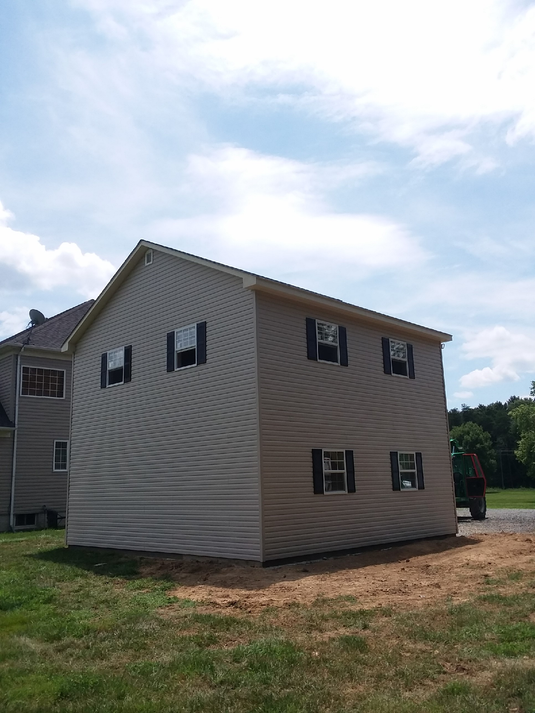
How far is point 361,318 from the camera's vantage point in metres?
15.9

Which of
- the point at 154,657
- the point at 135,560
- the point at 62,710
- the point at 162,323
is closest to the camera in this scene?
the point at 62,710

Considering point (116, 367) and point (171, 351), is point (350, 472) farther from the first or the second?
point (116, 367)

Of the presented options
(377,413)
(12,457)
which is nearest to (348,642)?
(377,413)

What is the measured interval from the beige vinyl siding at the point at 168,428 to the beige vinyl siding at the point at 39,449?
21.1 ft

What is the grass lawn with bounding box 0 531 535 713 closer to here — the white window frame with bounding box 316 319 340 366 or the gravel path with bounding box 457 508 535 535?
the white window frame with bounding box 316 319 340 366

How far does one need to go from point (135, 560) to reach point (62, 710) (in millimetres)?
9246

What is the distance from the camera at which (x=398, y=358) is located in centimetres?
1733

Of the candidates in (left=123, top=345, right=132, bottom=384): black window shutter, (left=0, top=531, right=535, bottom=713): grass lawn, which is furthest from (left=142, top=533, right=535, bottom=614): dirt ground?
(left=123, top=345, right=132, bottom=384): black window shutter

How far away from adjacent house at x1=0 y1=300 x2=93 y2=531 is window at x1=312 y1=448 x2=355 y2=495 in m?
12.5

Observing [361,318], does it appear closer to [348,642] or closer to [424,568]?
[424,568]

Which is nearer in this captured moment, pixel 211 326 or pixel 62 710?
pixel 62 710

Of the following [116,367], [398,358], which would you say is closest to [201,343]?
[116,367]

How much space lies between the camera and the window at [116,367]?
16.3m

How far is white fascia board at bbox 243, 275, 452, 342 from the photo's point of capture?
12977mm
